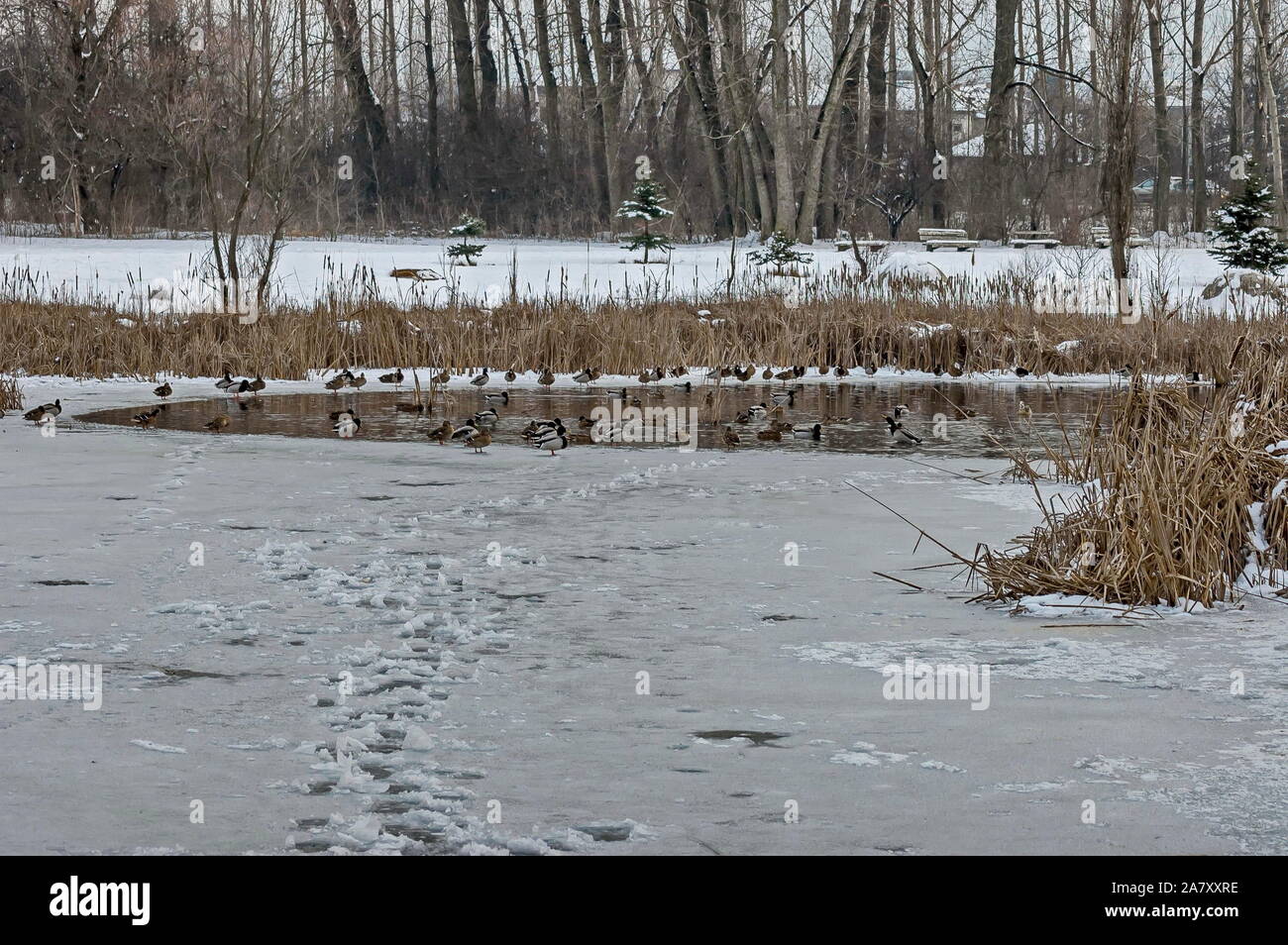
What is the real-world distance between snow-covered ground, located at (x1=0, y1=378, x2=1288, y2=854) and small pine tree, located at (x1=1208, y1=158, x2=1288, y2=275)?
17754 millimetres

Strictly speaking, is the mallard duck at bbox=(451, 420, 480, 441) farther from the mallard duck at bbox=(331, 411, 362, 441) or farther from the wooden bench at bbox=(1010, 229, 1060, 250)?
the wooden bench at bbox=(1010, 229, 1060, 250)

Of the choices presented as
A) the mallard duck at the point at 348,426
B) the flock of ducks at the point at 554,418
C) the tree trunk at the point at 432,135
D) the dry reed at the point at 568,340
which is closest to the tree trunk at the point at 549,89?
the tree trunk at the point at 432,135

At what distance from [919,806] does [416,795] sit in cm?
104

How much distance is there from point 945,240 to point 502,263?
8.24 meters

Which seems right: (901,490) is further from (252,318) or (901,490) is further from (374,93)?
(374,93)

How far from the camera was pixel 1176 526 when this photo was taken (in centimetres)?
509

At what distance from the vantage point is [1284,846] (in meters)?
2.79

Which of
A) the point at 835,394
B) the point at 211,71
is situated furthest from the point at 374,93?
the point at 835,394

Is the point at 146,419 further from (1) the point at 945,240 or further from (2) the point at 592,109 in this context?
(2) the point at 592,109

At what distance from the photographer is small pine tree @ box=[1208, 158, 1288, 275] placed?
22484 millimetres

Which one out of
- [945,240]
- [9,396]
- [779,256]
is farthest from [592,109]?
[9,396]

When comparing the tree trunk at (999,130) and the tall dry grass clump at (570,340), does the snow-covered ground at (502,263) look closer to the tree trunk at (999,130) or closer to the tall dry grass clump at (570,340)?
the tree trunk at (999,130)
